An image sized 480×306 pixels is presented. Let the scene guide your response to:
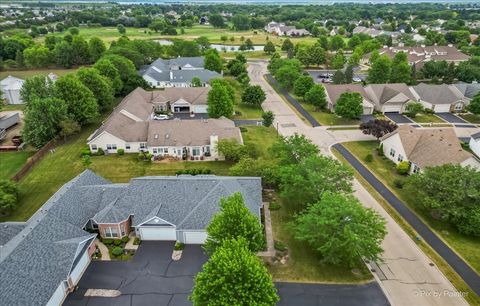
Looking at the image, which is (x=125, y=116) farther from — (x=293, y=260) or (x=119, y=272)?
(x=293, y=260)

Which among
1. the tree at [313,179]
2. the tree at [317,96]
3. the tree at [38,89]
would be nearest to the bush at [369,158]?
the tree at [313,179]

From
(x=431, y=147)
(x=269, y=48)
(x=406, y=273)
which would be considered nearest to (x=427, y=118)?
(x=431, y=147)

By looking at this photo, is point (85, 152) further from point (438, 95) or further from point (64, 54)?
point (438, 95)

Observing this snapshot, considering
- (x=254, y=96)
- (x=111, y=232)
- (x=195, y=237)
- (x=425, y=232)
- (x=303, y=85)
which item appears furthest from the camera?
(x=303, y=85)

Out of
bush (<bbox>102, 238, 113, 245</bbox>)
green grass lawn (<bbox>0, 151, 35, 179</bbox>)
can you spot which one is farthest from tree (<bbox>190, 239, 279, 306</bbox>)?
green grass lawn (<bbox>0, 151, 35, 179</bbox>)

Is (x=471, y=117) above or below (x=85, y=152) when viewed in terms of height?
below

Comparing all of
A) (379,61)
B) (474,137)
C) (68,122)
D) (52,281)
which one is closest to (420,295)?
(52,281)

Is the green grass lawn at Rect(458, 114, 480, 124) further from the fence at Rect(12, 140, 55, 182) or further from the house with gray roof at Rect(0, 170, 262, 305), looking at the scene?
the fence at Rect(12, 140, 55, 182)
